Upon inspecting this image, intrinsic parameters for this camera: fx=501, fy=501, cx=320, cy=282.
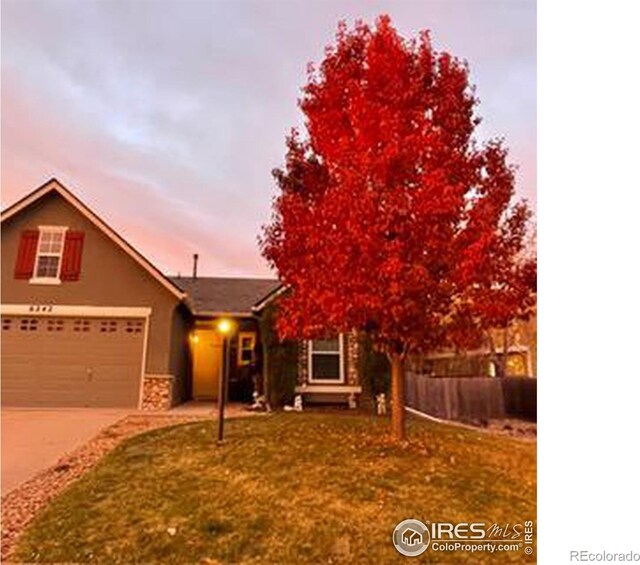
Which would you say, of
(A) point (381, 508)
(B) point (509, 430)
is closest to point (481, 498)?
(A) point (381, 508)

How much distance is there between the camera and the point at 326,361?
14.8 m

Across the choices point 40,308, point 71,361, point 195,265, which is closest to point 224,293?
point 195,265

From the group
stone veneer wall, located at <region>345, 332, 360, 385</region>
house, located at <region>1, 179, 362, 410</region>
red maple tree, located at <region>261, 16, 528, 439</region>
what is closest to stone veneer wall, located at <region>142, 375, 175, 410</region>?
house, located at <region>1, 179, 362, 410</region>

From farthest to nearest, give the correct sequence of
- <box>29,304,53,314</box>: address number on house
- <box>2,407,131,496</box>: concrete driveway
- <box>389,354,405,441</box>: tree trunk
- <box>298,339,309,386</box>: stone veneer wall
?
<box>298,339,309,386</box>: stone veneer wall
<box>29,304,53,314</box>: address number on house
<box>389,354,405,441</box>: tree trunk
<box>2,407,131,496</box>: concrete driveway

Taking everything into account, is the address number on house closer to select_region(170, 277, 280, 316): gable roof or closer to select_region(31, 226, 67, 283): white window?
select_region(31, 226, 67, 283): white window

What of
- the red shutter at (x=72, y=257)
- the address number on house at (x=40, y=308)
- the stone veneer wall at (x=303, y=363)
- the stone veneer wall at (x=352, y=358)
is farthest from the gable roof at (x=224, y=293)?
the address number on house at (x=40, y=308)

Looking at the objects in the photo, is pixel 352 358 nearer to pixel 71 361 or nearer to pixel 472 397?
pixel 472 397

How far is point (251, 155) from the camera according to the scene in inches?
575

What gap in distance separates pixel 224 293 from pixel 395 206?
472 inches

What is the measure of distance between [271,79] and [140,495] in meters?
9.36

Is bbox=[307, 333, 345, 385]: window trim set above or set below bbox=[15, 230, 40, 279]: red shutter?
below

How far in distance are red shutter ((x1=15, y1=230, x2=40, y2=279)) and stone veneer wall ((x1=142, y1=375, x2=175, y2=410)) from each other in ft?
15.1

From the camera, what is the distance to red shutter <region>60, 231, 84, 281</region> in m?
14.2

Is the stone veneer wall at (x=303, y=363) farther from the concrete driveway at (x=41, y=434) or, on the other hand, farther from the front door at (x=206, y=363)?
→ the concrete driveway at (x=41, y=434)
